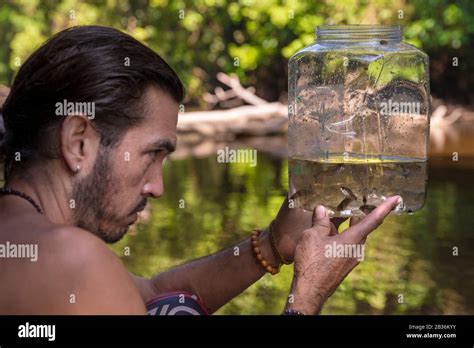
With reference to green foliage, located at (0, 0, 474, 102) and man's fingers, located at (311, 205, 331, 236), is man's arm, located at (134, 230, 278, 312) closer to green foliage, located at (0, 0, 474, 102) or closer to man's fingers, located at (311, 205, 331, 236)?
man's fingers, located at (311, 205, 331, 236)

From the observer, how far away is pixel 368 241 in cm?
789

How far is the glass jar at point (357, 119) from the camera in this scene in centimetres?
258

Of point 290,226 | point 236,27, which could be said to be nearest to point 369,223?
point 290,226

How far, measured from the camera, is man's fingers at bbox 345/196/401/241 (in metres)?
2.15

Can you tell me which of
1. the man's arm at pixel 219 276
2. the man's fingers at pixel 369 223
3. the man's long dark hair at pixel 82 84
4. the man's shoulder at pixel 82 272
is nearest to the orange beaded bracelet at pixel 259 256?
the man's arm at pixel 219 276

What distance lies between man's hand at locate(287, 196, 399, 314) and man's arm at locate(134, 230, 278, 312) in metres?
0.42

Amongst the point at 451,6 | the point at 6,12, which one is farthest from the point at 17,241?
the point at 6,12

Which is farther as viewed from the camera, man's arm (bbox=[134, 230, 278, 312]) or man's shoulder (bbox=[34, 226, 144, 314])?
man's arm (bbox=[134, 230, 278, 312])

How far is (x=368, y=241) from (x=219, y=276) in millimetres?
5409

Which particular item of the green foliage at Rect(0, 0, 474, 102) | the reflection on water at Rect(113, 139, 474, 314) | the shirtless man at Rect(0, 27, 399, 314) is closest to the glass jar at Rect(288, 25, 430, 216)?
the shirtless man at Rect(0, 27, 399, 314)

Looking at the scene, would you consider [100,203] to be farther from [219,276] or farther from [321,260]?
[219,276]

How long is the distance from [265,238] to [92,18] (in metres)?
14.7

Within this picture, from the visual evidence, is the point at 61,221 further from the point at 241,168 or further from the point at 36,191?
the point at 241,168
